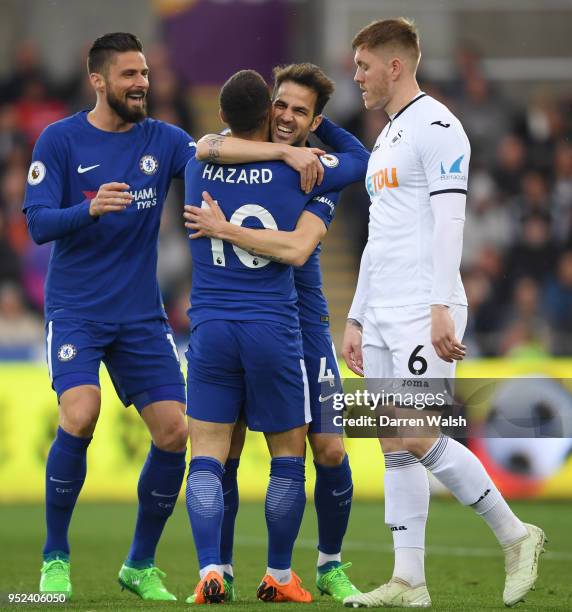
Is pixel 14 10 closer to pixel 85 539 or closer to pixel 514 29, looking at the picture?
pixel 514 29

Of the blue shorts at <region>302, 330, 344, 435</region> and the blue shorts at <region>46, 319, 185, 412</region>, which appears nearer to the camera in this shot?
the blue shorts at <region>302, 330, 344, 435</region>

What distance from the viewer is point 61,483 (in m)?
6.61

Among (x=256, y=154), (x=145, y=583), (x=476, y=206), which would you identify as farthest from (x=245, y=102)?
(x=476, y=206)

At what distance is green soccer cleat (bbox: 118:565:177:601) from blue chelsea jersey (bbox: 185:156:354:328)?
143cm

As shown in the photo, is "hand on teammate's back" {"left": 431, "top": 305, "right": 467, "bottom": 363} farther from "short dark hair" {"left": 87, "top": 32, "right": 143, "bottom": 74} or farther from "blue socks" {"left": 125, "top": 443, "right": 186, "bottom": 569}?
A: "short dark hair" {"left": 87, "top": 32, "right": 143, "bottom": 74}

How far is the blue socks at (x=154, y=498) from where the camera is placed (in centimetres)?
680

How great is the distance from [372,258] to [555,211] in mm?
10801

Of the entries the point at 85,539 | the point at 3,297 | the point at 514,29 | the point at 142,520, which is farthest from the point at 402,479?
the point at 514,29

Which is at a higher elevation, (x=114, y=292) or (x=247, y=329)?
(x=114, y=292)

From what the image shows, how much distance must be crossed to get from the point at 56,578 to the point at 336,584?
1.33 metres

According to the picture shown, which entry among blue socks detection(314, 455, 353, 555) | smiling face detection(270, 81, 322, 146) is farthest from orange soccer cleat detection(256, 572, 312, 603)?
smiling face detection(270, 81, 322, 146)

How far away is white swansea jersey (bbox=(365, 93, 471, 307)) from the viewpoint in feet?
18.7

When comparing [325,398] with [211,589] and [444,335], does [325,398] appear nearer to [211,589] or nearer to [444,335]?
[444,335]

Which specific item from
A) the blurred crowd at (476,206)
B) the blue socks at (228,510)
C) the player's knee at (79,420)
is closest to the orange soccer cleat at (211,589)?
the blue socks at (228,510)
